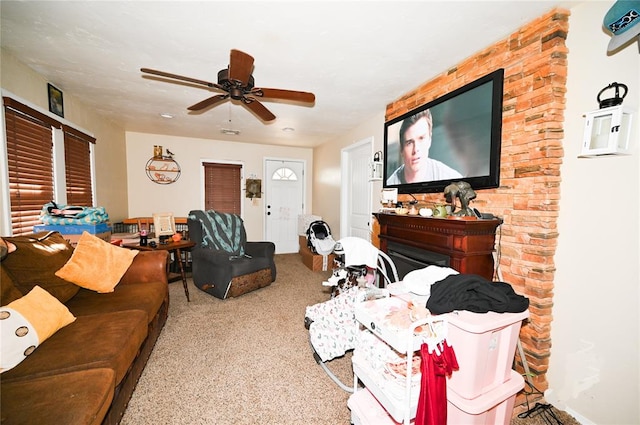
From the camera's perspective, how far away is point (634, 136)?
4.40ft

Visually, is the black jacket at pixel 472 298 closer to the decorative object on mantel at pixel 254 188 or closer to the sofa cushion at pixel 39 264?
the sofa cushion at pixel 39 264

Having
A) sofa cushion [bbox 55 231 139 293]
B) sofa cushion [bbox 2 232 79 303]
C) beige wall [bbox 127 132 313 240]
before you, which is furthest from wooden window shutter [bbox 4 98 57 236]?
beige wall [bbox 127 132 313 240]

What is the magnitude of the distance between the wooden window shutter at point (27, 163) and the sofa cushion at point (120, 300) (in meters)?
1.07

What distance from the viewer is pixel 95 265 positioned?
2.01 meters

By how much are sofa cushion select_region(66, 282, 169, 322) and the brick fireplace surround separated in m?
2.65

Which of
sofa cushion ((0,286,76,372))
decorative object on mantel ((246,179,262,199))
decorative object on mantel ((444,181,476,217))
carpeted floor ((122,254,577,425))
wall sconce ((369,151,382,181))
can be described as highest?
wall sconce ((369,151,382,181))

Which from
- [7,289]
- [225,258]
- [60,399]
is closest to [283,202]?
[225,258]

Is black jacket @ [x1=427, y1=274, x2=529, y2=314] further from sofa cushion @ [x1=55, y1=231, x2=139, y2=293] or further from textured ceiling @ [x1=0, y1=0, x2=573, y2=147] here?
sofa cushion @ [x1=55, y1=231, x2=139, y2=293]


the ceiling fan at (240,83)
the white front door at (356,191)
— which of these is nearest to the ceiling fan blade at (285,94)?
the ceiling fan at (240,83)

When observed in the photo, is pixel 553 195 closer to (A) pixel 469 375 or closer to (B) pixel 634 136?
(B) pixel 634 136

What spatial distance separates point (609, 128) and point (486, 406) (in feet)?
5.17

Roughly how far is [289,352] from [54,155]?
3213 millimetres

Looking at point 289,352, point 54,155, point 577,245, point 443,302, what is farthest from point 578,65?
point 54,155

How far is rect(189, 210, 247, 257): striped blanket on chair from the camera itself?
3469 millimetres
